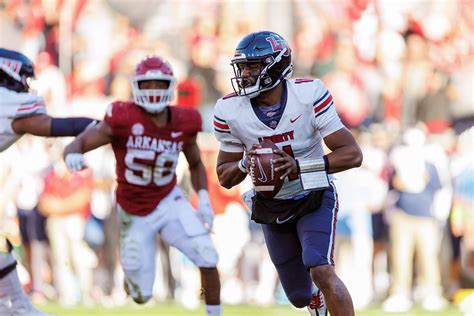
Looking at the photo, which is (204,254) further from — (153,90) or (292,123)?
(292,123)

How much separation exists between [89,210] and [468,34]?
13.9 ft

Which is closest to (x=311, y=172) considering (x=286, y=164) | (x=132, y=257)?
(x=286, y=164)

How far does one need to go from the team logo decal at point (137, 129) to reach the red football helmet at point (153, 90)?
0.39 ft

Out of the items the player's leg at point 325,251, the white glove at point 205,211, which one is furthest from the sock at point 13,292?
the player's leg at point 325,251

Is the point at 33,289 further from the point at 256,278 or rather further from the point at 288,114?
the point at 288,114

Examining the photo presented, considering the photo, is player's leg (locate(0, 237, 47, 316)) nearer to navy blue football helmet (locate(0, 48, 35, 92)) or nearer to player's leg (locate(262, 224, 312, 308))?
navy blue football helmet (locate(0, 48, 35, 92))

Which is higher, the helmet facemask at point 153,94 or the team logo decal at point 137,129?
the helmet facemask at point 153,94

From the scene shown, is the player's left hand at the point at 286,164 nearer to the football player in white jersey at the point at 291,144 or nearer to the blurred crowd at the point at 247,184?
the football player in white jersey at the point at 291,144

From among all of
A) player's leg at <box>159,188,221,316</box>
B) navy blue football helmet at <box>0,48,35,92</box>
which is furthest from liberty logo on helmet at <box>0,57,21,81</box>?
player's leg at <box>159,188,221,316</box>

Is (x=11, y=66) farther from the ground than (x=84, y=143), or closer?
farther from the ground

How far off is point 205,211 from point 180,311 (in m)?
2.58

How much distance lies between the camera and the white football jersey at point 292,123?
5660 millimetres

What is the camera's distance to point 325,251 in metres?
5.61

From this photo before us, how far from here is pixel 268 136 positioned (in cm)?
573
